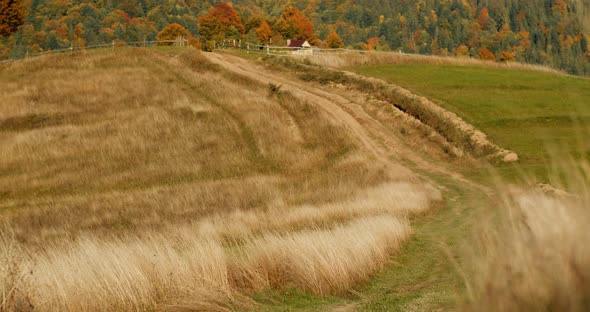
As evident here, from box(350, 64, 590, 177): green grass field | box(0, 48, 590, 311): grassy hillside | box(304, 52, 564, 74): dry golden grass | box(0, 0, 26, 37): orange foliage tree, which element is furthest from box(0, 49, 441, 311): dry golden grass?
box(0, 0, 26, 37): orange foliage tree

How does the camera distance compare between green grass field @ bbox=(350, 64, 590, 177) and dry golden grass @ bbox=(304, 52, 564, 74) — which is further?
dry golden grass @ bbox=(304, 52, 564, 74)

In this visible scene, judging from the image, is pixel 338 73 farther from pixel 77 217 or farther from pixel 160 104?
pixel 77 217

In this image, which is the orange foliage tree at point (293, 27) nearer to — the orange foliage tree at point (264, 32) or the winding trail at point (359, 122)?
the orange foliage tree at point (264, 32)

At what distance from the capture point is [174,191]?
2980 cm

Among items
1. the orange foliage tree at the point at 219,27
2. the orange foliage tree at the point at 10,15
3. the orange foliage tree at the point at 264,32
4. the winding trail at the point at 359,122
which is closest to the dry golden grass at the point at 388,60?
the winding trail at the point at 359,122

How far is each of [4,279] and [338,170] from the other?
23313mm

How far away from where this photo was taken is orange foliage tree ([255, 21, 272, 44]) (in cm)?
12644

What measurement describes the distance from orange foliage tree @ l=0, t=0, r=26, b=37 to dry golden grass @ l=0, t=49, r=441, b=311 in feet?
76.7

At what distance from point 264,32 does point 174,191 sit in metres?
103

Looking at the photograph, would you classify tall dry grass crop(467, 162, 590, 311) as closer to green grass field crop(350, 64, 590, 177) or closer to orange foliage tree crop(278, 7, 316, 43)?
green grass field crop(350, 64, 590, 177)

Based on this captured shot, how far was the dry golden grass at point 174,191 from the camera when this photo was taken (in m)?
9.83

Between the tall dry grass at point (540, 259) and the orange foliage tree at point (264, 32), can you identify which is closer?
the tall dry grass at point (540, 259)

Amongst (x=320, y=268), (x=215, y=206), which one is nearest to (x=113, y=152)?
(x=215, y=206)

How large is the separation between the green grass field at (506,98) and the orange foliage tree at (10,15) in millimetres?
47459
